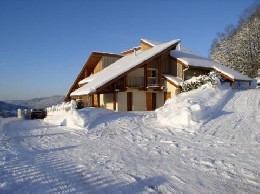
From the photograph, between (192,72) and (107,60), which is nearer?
(192,72)

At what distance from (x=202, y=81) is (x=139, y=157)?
46.8 ft

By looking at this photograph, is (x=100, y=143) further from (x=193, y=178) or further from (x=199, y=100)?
(x=199, y=100)

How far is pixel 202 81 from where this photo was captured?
21734 millimetres

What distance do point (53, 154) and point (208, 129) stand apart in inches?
280

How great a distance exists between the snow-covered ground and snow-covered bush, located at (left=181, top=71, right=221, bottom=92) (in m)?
5.00

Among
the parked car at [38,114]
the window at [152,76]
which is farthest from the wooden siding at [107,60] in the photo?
the parked car at [38,114]

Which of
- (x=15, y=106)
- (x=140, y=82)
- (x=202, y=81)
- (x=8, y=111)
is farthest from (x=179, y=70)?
(x=15, y=106)

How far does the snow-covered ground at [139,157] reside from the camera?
6.24 meters

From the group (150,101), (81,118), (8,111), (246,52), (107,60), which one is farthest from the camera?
(8,111)

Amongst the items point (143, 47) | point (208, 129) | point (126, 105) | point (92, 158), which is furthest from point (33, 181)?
point (143, 47)

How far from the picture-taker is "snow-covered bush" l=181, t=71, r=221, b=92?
20.7m

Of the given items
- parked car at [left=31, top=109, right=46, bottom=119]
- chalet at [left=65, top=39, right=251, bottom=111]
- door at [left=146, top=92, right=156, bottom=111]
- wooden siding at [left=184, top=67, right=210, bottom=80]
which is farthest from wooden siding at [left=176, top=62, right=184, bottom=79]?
parked car at [left=31, top=109, right=46, bottom=119]

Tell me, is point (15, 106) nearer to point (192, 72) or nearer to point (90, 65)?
point (90, 65)

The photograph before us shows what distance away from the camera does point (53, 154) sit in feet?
30.7
